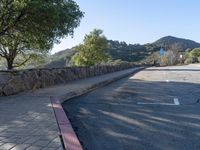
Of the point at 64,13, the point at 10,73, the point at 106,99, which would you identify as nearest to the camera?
the point at 106,99

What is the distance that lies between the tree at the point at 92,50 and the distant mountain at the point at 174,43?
2193 inches

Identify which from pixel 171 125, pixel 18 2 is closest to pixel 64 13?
pixel 18 2

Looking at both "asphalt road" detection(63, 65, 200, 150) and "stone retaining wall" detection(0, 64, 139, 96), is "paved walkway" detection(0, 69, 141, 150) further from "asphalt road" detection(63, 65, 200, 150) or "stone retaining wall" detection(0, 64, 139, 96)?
"stone retaining wall" detection(0, 64, 139, 96)

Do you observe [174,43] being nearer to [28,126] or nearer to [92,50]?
[92,50]

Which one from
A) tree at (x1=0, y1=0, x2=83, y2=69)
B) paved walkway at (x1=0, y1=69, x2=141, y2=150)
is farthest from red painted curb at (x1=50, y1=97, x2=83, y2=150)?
tree at (x1=0, y1=0, x2=83, y2=69)

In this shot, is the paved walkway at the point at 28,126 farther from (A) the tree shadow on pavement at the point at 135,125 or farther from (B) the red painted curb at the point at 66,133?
(A) the tree shadow on pavement at the point at 135,125

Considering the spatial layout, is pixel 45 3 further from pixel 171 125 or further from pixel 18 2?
pixel 171 125

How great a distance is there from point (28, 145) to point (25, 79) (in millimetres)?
8683

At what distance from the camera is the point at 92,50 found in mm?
60344

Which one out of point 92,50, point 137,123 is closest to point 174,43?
point 92,50

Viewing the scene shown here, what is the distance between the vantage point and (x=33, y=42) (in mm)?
22781

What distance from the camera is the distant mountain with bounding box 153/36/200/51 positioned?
115 m

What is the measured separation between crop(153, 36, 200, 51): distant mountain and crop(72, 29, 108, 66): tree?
183 ft

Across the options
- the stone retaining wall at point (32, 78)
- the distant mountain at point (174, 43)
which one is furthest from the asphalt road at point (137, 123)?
the distant mountain at point (174, 43)
